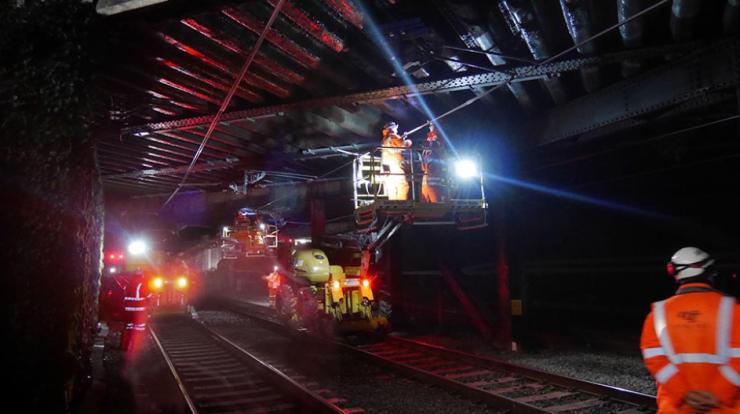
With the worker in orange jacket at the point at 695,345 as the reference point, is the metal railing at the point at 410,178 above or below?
above

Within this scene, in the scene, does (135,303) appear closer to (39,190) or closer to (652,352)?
(39,190)

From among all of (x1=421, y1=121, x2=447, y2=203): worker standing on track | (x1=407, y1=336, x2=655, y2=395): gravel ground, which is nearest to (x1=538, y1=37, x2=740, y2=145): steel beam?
(x1=421, y1=121, x2=447, y2=203): worker standing on track

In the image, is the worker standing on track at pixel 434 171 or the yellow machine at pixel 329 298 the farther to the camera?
the yellow machine at pixel 329 298

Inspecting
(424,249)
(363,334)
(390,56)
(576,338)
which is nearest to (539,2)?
(390,56)

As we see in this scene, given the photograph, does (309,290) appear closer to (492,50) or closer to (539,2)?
(492,50)

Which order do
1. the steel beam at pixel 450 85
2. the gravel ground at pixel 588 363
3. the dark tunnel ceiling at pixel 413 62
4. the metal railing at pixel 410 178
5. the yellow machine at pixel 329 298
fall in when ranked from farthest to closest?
the yellow machine at pixel 329 298
the metal railing at pixel 410 178
the gravel ground at pixel 588 363
the steel beam at pixel 450 85
the dark tunnel ceiling at pixel 413 62

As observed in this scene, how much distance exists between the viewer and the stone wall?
3.68m

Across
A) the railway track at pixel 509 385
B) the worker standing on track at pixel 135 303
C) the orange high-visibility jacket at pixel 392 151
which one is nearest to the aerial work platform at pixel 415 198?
the orange high-visibility jacket at pixel 392 151

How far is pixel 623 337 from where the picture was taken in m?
9.90

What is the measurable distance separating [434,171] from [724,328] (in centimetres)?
759

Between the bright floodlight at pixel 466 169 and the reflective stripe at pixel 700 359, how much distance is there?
6730 millimetres

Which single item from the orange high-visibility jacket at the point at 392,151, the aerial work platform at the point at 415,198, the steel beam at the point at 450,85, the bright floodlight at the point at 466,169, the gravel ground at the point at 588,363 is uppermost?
the steel beam at the point at 450,85

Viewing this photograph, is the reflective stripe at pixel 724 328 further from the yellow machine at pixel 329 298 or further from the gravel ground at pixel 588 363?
the yellow machine at pixel 329 298

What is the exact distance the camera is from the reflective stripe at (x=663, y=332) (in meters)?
2.80
